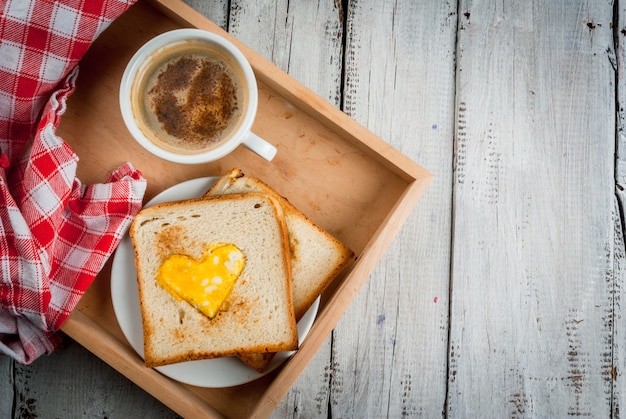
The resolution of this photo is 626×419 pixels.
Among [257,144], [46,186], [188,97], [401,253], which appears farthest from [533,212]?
[46,186]

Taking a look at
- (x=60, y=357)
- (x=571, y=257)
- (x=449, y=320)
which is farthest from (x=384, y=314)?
(x=60, y=357)

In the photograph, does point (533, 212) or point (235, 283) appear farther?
point (533, 212)

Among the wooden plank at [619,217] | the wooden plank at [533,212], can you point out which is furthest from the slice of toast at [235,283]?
the wooden plank at [619,217]

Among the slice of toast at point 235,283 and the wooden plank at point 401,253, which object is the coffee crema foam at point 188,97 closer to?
the slice of toast at point 235,283

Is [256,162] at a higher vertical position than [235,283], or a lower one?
higher

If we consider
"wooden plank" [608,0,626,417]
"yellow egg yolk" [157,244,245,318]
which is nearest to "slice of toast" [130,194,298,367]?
"yellow egg yolk" [157,244,245,318]

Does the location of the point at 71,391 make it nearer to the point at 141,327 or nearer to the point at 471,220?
the point at 141,327

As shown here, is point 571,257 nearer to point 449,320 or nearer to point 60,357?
point 449,320

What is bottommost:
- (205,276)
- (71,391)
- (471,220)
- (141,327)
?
(71,391)
